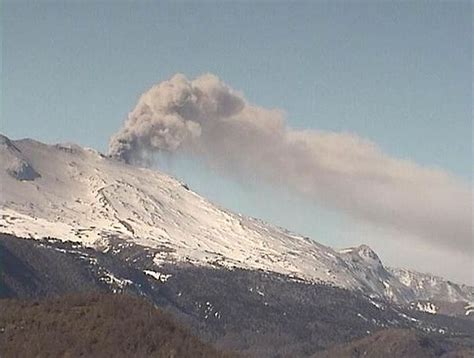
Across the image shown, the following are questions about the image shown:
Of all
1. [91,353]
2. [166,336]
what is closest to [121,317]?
[166,336]

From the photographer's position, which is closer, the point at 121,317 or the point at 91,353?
the point at 91,353

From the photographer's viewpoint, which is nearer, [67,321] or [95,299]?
[67,321]

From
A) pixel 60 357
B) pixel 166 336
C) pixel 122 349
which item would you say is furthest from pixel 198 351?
pixel 60 357

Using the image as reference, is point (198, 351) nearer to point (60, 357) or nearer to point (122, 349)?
point (122, 349)

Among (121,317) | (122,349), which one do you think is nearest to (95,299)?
(121,317)

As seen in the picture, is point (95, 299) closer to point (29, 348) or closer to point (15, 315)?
point (15, 315)

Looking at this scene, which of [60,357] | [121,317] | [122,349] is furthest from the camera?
[121,317]

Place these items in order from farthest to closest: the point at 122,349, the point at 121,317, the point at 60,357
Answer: the point at 121,317 < the point at 122,349 < the point at 60,357

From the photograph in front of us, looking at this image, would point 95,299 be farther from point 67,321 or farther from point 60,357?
point 60,357
